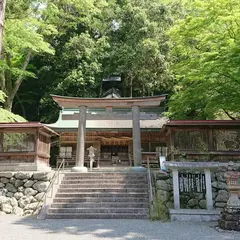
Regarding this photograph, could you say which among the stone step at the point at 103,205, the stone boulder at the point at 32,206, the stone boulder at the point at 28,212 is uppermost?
the stone step at the point at 103,205

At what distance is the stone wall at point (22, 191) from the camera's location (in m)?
10.2

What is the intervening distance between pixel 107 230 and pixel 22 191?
5.01m

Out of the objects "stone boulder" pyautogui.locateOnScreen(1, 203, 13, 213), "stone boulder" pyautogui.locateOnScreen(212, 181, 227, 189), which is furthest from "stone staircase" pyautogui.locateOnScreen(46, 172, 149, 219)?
"stone boulder" pyautogui.locateOnScreen(212, 181, 227, 189)

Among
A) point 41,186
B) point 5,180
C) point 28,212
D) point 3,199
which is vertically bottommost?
point 28,212

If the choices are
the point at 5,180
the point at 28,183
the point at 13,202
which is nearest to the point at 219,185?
the point at 28,183

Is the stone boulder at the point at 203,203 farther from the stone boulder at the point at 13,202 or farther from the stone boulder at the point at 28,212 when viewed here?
the stone boulder at the point at 13,202

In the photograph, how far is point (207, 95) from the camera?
13.2 metres

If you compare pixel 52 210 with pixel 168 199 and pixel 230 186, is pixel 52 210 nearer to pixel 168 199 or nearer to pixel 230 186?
pixel 168 199

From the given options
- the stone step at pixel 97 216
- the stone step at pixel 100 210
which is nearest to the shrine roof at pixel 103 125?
the stone step at pixel 100 210

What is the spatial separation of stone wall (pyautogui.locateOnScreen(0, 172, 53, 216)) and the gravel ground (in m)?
1.71

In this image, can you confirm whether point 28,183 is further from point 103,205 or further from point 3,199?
point 103,205

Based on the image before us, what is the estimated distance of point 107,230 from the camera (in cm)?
714

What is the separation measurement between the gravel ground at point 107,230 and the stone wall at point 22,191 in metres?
1.71

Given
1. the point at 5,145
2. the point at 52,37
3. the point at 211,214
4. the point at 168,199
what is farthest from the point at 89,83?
the point at 211,214
